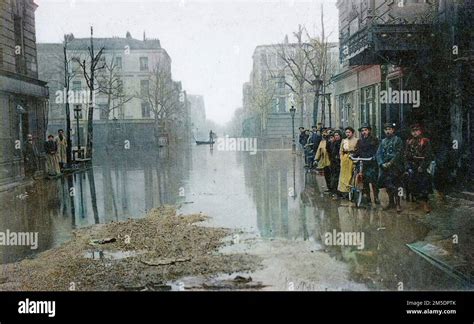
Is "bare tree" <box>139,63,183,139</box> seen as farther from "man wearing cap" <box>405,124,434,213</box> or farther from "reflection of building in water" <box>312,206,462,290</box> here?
"reflection of building in water" <box>312,206,462,290</box>

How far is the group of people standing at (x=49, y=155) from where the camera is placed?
1284 cm

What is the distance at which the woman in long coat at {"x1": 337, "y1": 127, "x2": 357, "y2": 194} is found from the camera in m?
9.04

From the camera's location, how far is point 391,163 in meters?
8.05

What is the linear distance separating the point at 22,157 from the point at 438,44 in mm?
12104

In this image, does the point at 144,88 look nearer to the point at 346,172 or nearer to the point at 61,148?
the point at 61,148

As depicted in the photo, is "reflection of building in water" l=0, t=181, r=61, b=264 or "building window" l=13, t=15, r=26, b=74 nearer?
"reflection of building in water" l=0, t=181, r=61, b=264

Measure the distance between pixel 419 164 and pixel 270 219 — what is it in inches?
120

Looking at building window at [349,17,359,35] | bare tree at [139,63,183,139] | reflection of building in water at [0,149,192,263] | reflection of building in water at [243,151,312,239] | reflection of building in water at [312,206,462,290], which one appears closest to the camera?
reflection of building in water at [312,206,462,290]

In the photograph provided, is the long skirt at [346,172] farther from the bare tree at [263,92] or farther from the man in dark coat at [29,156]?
the bare tree at [263,92]

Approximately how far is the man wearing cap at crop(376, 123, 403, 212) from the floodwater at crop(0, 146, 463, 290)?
611 mm

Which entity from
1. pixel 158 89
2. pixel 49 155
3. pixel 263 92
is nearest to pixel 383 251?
pixel 49 155

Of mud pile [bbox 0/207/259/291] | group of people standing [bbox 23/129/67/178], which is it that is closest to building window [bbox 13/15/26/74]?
group of people standing [bbox 23/129/67/178]

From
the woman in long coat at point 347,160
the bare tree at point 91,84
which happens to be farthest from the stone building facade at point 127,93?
the woman in long coat at point 347,160
